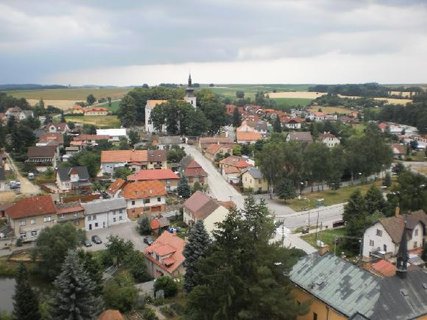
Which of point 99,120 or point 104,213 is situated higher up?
point 99,120

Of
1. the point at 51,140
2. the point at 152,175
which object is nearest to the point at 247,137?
the point at 152,175

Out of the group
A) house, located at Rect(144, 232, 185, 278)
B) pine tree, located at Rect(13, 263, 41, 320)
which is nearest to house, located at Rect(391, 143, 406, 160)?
house, located at Rect(144, 232, 185, 278)

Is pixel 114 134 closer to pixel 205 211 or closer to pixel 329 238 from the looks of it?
pixel 205 211

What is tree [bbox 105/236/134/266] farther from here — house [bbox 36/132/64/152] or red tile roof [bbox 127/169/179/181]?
house [bbox 36/132/64/152]

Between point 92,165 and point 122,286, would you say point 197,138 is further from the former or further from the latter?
point 122,286

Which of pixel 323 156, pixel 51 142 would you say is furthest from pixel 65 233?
pixel 51 142

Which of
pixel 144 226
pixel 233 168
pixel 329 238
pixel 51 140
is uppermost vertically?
pixel 51 140
